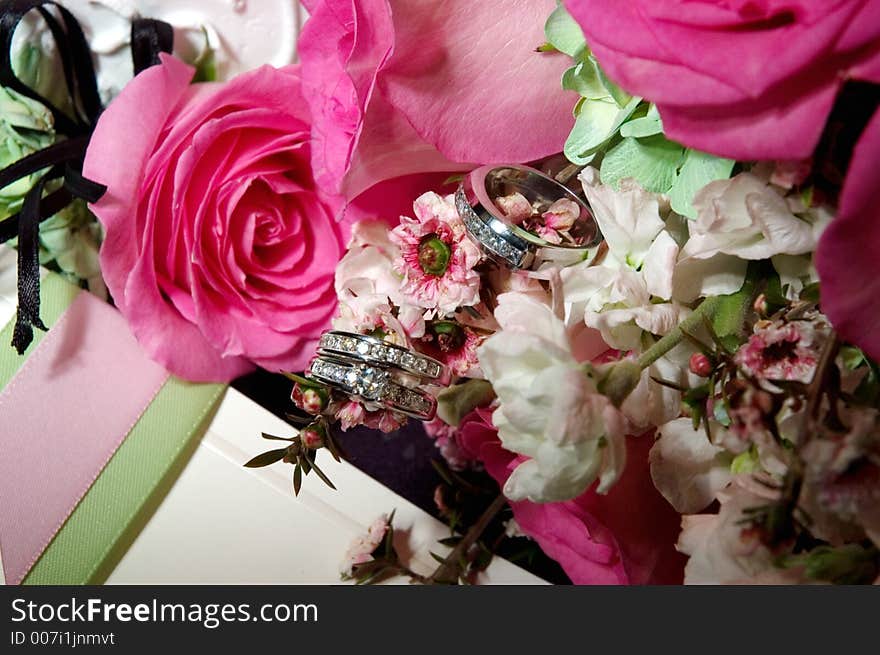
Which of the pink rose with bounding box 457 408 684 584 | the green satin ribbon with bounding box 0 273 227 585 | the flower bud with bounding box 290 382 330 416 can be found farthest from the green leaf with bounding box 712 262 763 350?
the green satin ribbon with bounding box 0 273 227 585

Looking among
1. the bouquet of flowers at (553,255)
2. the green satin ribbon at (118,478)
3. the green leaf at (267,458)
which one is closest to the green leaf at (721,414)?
the bouquet of flowers at (553,255)

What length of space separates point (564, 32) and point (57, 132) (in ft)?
1.32

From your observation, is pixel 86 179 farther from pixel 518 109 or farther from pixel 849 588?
pixel 849 588

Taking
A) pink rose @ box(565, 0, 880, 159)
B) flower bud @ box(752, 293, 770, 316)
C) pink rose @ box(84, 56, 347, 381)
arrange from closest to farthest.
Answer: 1. pink rose @ box(565, 0, 880, 159)
2. flower bud @ box(752, 293, 770, 316)
3. pink rose @ box(84, 56, 347, 381)

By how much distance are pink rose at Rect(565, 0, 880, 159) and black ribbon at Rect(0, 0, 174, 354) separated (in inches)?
14.6

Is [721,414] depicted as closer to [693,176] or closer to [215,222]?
[693,176]

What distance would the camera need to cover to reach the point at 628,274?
431 millimetres

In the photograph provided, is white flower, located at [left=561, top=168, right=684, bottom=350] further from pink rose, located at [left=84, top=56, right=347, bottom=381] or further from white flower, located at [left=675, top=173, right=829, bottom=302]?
pink rose, located at [left=84, top=56, right=347, bottom=381]

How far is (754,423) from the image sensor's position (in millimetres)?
318

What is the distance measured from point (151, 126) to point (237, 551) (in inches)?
11.6

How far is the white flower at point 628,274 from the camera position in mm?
416

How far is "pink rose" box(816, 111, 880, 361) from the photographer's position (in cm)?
29

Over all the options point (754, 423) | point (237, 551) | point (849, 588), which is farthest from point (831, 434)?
point (237, 551)

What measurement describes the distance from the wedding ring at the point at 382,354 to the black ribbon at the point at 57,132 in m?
0.21
